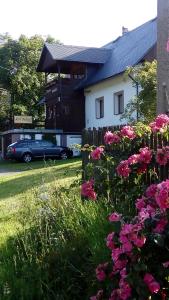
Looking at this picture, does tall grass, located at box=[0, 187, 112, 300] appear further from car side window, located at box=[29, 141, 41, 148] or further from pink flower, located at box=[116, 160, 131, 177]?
car side window, located at box=[29, 141, 41, 148]

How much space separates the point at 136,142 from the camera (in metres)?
6.09

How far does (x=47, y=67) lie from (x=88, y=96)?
438cm

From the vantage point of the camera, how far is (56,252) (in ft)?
17.7

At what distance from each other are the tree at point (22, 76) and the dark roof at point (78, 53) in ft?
43.6

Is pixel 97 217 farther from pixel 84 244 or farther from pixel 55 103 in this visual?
pixel 55 103

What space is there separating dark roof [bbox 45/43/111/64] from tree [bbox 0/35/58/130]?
13277mm

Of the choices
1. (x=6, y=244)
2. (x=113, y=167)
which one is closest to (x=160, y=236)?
(x=113, y=167)

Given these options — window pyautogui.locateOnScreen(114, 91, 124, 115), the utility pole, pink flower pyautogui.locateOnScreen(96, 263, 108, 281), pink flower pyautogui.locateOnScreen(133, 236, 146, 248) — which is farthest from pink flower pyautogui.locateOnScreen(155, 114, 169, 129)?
window pyautogui.locateOnScreen(114, 91, 124, 115)

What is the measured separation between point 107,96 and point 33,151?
20.6 ft

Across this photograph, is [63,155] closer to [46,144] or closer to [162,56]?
[46,144]

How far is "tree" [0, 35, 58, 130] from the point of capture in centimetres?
5144

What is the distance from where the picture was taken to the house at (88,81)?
114 feet

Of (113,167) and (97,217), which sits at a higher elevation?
(113,167)

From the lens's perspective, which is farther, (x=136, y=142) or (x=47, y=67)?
(x=47, y=67)
